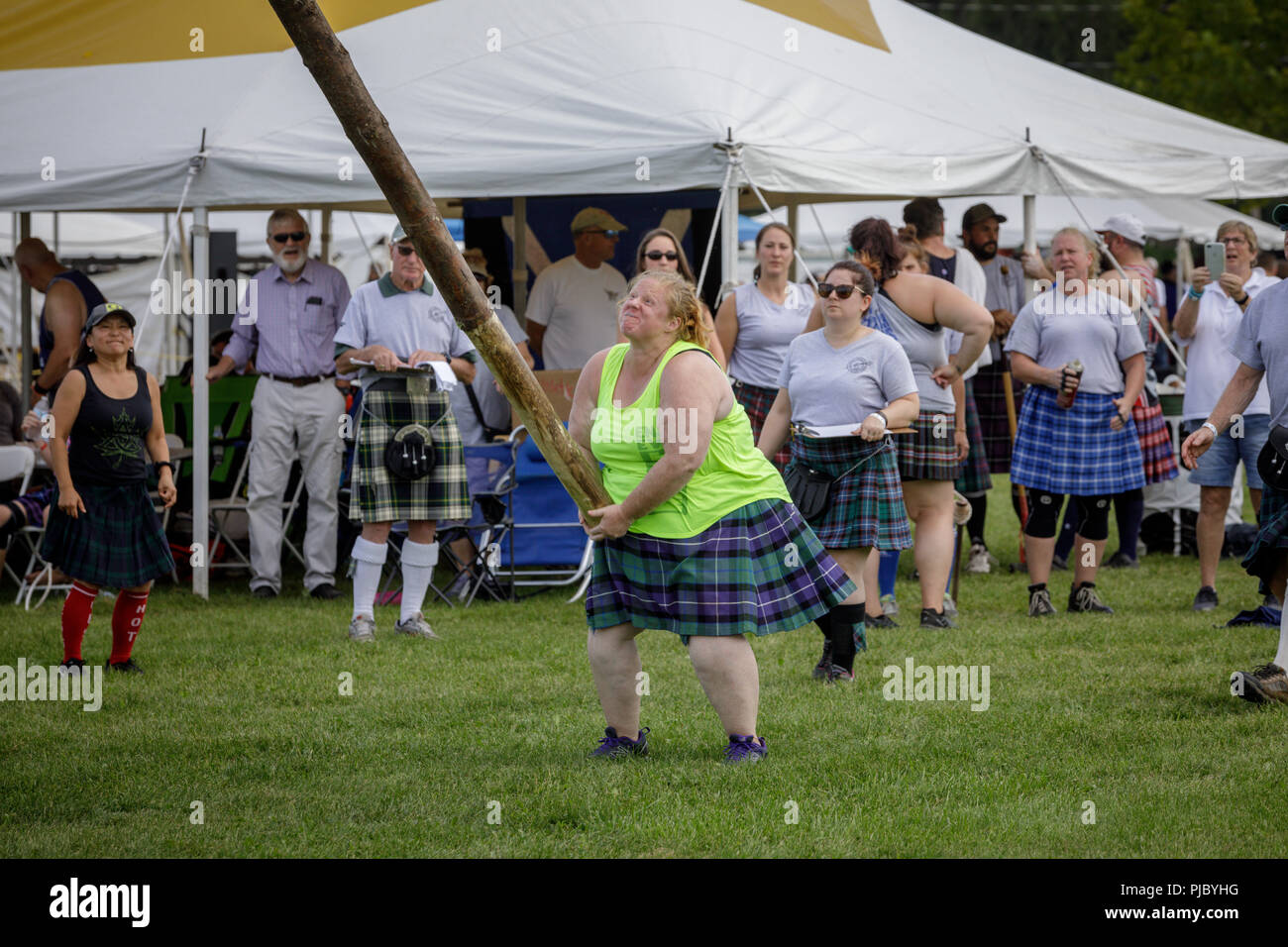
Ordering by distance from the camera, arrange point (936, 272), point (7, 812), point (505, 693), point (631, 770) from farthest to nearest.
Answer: point (936, 272) < point (505, 693) < point (631, 770) < point (7, 812)

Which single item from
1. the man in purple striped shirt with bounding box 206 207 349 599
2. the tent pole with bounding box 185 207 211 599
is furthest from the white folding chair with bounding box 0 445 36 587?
the man in purple striped shirt with bounding box 206 207 349 599

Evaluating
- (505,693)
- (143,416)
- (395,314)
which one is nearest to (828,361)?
(505,693)

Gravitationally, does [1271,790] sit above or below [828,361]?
below

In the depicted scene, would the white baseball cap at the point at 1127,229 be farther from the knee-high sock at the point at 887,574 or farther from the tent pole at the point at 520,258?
the tent pole at the point at 520,258

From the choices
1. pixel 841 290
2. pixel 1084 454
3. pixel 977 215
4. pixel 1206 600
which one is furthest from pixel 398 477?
pixel 977 215

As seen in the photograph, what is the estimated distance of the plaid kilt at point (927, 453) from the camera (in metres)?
6.78

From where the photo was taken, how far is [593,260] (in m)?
9.21

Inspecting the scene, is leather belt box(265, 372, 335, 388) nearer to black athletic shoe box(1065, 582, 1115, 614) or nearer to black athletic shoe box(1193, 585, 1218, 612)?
black athletic shoe box(1065, 582, 1115, 614)

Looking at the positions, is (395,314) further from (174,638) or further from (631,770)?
(631,770)

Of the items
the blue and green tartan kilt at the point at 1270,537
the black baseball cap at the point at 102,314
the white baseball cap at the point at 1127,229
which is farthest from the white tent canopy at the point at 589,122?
the blue and green tartan kilt at the point at 1270,537

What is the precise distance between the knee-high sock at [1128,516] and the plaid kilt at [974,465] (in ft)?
2.24

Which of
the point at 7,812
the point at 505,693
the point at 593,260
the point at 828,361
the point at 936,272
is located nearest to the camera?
the point at 7,812

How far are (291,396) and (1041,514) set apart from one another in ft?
12.5

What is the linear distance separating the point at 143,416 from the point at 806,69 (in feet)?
13.7
